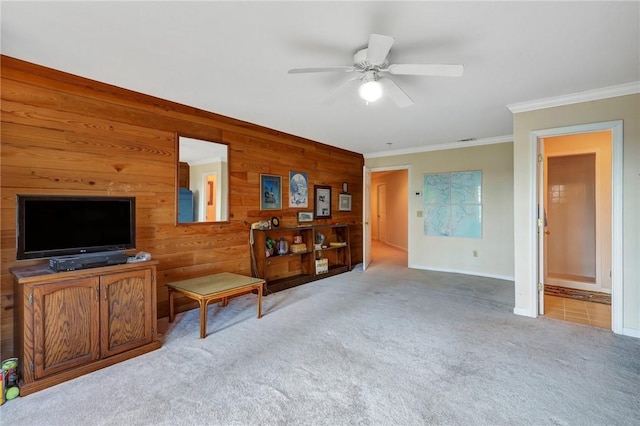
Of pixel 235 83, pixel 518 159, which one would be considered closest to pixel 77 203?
pixel 235 83

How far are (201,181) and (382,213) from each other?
7908 millimetres

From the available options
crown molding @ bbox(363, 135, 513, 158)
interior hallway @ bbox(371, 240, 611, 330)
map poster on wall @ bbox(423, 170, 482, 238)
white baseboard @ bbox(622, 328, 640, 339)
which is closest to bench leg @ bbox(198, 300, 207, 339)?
interior hallway @ bbox(371, 240, 611, 330)

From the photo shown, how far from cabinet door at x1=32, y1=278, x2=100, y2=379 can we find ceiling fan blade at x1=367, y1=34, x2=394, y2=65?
8.36ft

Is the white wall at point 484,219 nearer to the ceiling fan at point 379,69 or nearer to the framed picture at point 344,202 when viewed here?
the framed picture at point 344,202

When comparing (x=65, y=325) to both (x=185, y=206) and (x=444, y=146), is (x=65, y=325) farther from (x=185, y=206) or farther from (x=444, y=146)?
(x=444, y=146)

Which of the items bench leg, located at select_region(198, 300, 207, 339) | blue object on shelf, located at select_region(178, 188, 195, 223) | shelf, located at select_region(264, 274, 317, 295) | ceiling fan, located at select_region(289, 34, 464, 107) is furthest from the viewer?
shelf, located at select_region(264, 274, 317, 295)

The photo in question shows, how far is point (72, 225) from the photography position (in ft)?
7.84

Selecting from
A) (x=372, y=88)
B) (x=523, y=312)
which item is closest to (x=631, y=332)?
(x=523, y=312)

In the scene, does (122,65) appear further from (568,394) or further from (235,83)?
(568,394)

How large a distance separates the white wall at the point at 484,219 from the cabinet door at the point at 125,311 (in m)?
4.89

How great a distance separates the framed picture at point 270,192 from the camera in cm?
451

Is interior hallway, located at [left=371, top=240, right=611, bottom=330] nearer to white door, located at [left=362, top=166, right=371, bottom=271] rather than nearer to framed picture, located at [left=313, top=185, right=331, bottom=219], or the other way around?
white door, located at [left=362, top=166, right=371, bottom=271]

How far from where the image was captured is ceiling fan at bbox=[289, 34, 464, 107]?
1.91 metres

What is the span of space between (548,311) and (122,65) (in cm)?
502
